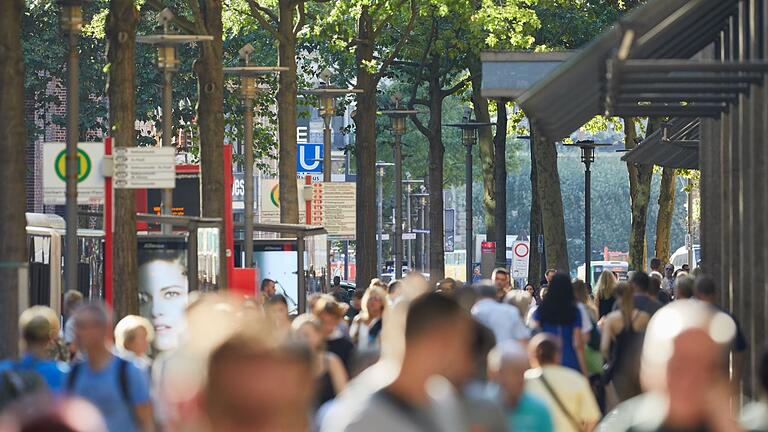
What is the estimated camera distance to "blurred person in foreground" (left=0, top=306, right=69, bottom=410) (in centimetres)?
913

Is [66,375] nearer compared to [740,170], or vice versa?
[66,375]

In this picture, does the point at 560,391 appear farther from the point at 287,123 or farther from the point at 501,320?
the point at 287,123

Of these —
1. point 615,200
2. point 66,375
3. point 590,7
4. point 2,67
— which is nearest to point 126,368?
point 66,375

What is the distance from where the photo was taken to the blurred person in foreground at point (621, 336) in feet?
46.7

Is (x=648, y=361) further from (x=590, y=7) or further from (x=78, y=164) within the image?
(x=590, y=7)

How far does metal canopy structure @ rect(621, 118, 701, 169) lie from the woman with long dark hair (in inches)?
396

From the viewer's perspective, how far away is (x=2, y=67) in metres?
18.2

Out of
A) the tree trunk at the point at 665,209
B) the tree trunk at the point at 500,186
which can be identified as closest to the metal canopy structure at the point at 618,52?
the tree trunk at the point at 665,209

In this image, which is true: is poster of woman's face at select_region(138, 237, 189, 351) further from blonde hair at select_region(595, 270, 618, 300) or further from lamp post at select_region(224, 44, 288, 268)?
lamp post at select_region(224, 44, 288, 268)

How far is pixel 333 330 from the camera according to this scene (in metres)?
12.2

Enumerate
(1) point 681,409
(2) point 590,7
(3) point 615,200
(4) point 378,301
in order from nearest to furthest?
1. (1) point 681,409
2. (4) point 378,301
3. (2) point 590,7
4. (3) point 615,200

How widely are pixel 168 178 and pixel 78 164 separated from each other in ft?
4.75

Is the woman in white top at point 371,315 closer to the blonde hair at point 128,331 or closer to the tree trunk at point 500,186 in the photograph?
the blonde hair at point 128,331

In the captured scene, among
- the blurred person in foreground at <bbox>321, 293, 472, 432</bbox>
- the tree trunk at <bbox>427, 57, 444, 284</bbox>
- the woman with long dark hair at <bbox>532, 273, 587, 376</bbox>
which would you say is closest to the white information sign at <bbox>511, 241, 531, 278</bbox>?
the tree trunk at <bbox>427, 57, 444, 284</bbox>
